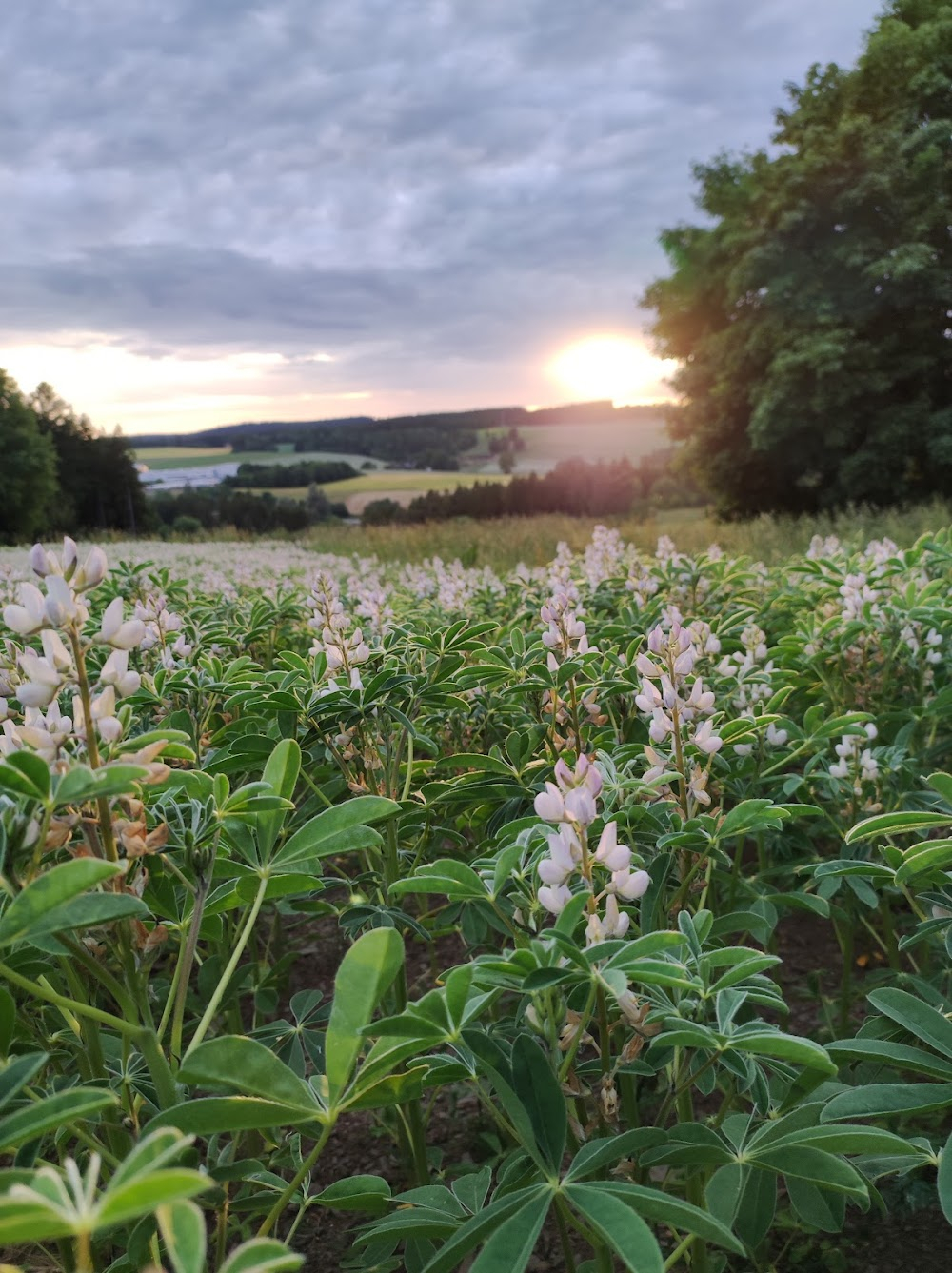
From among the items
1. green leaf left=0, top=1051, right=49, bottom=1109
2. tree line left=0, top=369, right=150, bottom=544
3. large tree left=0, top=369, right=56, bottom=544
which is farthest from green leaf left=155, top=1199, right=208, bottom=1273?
tree line left=0, top=369, right=150, bottom=544

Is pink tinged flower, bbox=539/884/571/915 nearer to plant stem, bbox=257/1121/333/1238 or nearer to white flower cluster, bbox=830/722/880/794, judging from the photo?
plant stem, bbox=257/1121/333/1238

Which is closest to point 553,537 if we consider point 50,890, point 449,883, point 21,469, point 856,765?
point 856,765

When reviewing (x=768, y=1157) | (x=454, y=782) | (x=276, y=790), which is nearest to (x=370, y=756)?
(x=454, y=782)

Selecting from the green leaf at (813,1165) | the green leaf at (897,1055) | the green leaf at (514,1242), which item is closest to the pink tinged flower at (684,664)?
the green leaf at (897,1055)

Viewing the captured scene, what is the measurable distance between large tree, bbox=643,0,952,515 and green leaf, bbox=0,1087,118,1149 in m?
23.4

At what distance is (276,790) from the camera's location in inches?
50.0

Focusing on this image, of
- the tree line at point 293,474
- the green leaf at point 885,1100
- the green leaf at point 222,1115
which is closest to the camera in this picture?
the green leaf at point 222,1115

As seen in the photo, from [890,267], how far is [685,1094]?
24.4 meters

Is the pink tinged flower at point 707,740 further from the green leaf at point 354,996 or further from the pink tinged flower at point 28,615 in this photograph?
the pink tinged flower at point 28,615

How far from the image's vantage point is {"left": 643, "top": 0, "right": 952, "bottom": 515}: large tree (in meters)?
22.0

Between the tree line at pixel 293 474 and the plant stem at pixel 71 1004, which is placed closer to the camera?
the plant stem at pixel 71 1004

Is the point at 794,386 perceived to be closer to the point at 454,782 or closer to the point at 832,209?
the point at 832,209

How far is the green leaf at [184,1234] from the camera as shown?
1.95ft

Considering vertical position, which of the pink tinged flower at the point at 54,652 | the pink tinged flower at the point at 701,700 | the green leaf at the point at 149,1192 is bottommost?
the green leaf at the point at 149,1192
